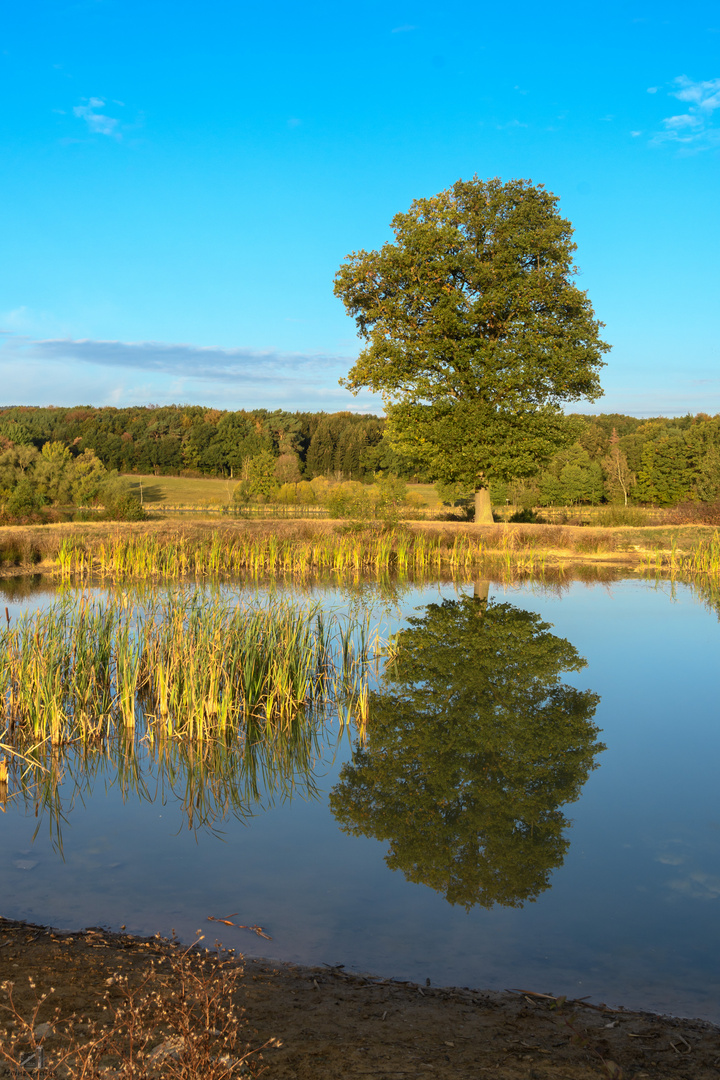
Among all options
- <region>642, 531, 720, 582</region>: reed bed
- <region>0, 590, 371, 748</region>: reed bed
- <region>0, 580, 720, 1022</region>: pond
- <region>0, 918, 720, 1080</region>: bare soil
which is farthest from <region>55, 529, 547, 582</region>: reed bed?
<region>0, 918, 720, 1080</region>: bare soil

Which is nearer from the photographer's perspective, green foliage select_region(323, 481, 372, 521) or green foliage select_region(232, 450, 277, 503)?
green foliage select_region(323, 481, 372, 521)

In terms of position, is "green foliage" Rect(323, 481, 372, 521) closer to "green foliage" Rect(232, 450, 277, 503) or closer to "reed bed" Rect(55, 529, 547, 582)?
"reed bed" Rect(55, 529, 547, 582)

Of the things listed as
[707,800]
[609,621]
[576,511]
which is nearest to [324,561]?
[609,621]

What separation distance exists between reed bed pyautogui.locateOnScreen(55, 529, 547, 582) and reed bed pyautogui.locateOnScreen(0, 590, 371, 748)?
704 cm

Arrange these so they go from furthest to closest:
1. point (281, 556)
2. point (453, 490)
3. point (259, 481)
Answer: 1. point (259, 481)
2. point (453, 490)
3. point (281, 556)

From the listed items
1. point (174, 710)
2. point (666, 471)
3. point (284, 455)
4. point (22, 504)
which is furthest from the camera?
point (284, 455)

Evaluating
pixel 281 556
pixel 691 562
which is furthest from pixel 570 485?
pixel 281 556

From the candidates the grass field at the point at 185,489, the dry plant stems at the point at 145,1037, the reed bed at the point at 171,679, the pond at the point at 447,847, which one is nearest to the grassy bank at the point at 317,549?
the reed bed at the point at 171,679

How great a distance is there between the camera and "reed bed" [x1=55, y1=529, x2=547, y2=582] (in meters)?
16.9

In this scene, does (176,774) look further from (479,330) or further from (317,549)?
(479,330)

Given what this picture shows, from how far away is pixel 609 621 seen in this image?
12.6 m

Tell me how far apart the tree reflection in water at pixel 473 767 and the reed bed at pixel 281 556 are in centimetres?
782

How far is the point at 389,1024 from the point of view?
9.41 feet

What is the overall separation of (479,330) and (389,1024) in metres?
27.4
